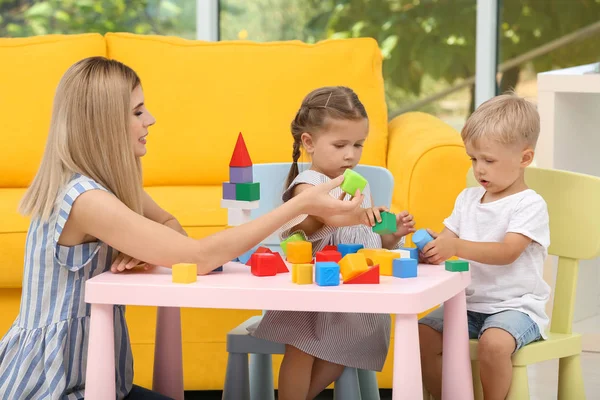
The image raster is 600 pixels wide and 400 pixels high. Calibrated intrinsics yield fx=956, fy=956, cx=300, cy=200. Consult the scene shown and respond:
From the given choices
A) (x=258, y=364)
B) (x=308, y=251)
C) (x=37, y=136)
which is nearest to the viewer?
(x=308, y=251)

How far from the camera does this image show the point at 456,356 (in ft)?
5.34

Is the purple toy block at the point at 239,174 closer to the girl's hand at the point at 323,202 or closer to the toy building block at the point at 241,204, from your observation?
the toy building block at the point at 241,204

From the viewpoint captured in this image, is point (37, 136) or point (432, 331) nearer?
point (432, 331)

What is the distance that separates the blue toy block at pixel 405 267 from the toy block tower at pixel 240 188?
1.15ft

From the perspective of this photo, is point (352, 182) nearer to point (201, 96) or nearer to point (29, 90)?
point (201, 96)

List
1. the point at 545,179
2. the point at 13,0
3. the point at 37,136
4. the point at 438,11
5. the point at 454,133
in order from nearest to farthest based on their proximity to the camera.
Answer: the point at 545,179, the point at 454,133, the point at 37,136, the point at 438,11, the point at 13,0

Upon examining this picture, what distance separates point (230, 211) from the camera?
1.81m

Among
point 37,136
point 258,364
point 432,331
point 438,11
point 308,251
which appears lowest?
point 258,364

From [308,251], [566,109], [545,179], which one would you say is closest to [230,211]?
[308,251]

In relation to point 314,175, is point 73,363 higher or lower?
lower

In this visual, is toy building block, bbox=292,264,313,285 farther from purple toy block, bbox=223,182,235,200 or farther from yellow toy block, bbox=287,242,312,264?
purple toy block, bbox=223,182,235,200

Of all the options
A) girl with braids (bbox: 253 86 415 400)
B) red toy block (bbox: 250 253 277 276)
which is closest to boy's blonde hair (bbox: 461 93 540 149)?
girl with braids (bbox: 253 86 415 400)

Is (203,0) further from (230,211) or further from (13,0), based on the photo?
(230,211)

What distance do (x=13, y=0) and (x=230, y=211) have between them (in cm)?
269
